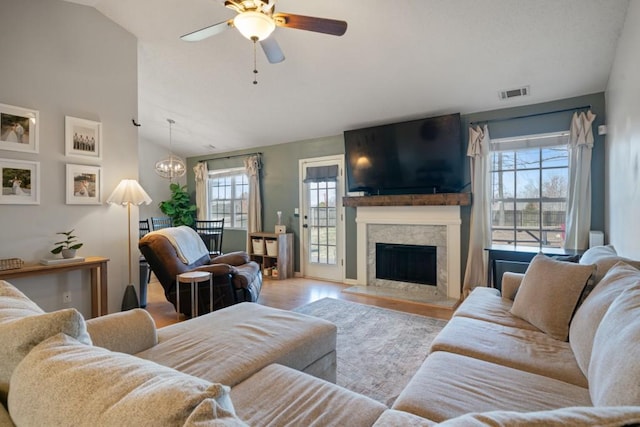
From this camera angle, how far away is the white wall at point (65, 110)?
2719mm

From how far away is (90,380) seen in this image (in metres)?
0.60

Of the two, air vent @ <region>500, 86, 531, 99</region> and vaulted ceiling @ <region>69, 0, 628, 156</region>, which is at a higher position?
vaulted ceiling @ <region>69, 0, 628, 156</region>

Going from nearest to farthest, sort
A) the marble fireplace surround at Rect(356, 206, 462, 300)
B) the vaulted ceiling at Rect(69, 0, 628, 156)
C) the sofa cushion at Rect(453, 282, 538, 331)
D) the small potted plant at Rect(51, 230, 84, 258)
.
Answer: the sofa cushion at Rect(453, 282, 538, 331) < the vaulted ceiling at Rect(69, 0, 628, 156) < the small potted plant at Rect(51, 230, 84, 258) < the marble fireplace surround at Rect(356, 206, 462, 300)

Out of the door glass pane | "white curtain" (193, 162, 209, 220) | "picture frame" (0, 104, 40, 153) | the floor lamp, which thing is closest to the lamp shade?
the floor lamp

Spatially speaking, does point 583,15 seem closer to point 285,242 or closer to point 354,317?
point 354,317

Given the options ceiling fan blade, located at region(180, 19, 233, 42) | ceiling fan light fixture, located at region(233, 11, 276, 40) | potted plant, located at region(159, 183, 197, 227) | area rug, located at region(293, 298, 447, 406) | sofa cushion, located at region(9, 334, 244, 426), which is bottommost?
area rug, located at region(293, 298, 447, 406)

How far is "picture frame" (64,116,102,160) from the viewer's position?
301 cm

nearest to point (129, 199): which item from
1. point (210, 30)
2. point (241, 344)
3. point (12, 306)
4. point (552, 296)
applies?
point (210, 30)

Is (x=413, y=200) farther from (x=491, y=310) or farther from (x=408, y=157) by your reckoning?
(x=491, y=310)

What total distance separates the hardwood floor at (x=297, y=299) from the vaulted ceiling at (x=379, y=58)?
8.24 feet

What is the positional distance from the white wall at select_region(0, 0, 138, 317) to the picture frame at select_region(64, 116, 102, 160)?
5cm

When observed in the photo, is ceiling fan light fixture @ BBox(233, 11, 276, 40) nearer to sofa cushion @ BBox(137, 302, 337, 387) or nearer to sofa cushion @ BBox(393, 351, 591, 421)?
sofa cushion @ BBox(137, 302, 337, 387)

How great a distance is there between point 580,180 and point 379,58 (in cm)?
253

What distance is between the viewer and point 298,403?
113 cm
